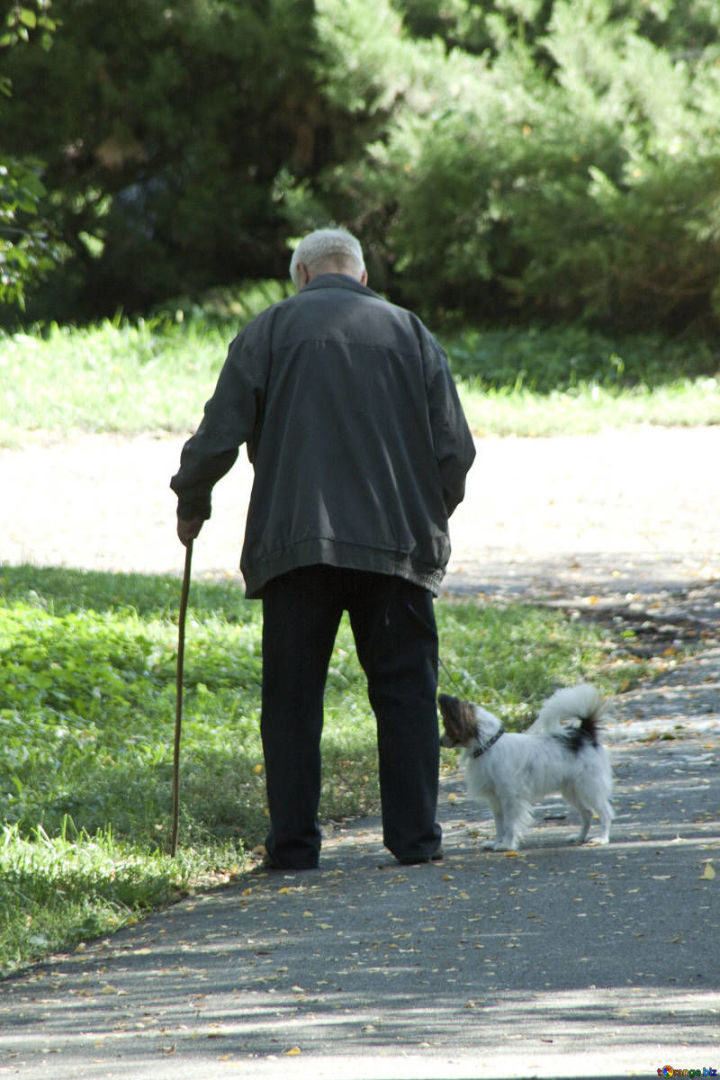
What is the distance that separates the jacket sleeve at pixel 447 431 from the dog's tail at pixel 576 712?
0.85m

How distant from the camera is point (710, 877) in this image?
14.5 ft

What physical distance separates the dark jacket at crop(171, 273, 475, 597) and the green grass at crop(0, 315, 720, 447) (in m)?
11.9

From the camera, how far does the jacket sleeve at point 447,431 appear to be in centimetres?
469

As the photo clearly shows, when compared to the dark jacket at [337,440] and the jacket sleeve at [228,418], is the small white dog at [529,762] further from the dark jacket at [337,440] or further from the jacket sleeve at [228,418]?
the jacket sleeve at [228,418]

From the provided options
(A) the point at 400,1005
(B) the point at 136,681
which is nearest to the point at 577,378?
(B) the point at 136,681

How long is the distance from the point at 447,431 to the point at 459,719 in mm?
1019

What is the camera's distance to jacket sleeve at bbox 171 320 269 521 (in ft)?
15.0

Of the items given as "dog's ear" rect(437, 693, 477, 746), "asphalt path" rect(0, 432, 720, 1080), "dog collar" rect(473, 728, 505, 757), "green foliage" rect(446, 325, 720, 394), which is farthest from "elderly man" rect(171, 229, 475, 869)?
"green foliage" rect(446, 325, 720, 394)

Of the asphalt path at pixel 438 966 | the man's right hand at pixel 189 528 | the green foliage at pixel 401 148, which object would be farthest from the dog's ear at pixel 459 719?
the green foliage at pixel 401 148

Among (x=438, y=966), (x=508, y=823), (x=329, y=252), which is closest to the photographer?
(x=438, y=966)

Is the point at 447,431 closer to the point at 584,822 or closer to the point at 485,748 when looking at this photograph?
the point at 485,748

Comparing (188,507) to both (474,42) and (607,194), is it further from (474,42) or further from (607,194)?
(474,42)

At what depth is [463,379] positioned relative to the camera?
64.9 ft

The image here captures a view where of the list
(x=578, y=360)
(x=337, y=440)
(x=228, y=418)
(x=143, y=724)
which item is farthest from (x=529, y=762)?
(x=578, y=360)
